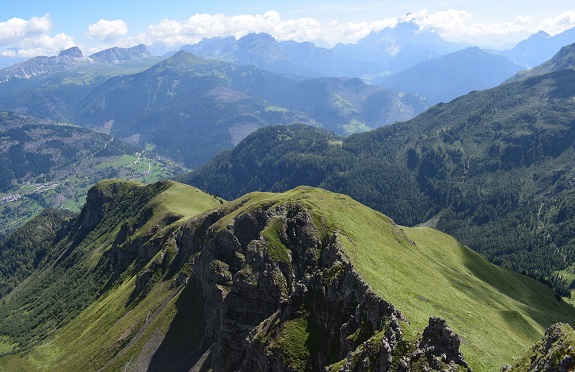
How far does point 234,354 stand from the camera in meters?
111

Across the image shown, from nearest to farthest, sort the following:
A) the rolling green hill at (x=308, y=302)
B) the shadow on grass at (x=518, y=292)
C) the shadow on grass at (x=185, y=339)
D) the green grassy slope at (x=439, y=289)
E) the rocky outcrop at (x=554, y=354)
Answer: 1. the rocky outcrop at (x=554, y=354)
2. the rolling green hill at (x=308, y=302)
3. the green grassy slope at (x=439, y=289)
4. the shadow on grass at (x=518, y=292)
5. the shadow on grass at (x=185, y=339)

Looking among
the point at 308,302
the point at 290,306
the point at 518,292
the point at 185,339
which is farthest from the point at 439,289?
the point at 518,292

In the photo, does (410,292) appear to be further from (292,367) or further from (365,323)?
(292,367)

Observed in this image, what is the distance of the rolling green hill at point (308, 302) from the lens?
70375 mm

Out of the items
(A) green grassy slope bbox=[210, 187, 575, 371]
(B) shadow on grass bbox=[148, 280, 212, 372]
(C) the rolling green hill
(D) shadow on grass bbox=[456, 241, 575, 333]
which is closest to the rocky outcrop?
(C) the rolling green hill

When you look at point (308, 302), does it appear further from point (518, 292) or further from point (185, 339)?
point (518, 292)

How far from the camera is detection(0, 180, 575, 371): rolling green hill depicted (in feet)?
231

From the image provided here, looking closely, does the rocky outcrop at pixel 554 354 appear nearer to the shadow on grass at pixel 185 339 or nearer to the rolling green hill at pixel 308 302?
the rolling green hill at pixel 308 302

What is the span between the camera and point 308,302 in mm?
85062

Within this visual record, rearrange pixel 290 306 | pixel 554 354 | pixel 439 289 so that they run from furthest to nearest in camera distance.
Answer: pixel 439 289 → pixel 290 306 → pixel 554 354

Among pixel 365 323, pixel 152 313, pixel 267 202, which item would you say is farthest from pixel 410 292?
pixel 152 313

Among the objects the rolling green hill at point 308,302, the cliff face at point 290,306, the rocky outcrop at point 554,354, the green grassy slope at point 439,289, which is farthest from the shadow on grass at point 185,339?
the rocky outcrop at point 554,354

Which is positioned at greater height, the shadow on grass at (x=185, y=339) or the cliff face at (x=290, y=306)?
the cliff face at (x=290, y=306)

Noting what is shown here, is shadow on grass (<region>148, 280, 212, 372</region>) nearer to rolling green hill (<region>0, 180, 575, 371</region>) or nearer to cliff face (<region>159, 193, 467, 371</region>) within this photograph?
rolling green hill (<region>0, 180, 575, 371</region>)
